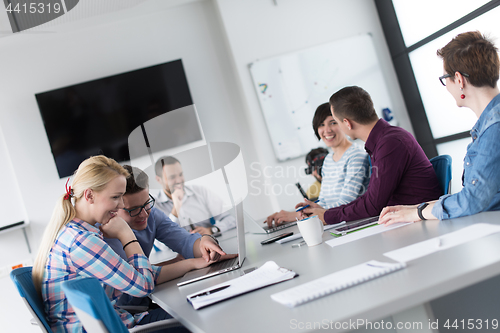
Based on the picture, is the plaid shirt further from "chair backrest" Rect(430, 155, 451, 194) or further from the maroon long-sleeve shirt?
"chair backrest" Rect(430, 155, 451, 194)

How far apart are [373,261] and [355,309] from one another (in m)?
0.26

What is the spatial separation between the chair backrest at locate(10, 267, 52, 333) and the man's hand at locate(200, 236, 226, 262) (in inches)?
23.6

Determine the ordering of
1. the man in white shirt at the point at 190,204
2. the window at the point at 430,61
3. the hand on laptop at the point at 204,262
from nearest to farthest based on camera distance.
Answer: the hand on laptop at the point at 204,262 < the man in white shirt at the point at 190,204 < the window at the point at 430,61

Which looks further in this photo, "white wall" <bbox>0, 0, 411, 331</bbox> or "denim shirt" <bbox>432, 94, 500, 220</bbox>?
"white wall" <bbox>0, 0, 411, 331</bbox>

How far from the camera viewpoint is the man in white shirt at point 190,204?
2.69 m

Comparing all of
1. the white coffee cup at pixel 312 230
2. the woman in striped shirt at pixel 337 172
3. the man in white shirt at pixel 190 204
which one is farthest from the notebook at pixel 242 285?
the man in white shirt at pixel 190 204

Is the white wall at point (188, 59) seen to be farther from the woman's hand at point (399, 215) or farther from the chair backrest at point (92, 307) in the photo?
the chair backrest at point (92, 307)

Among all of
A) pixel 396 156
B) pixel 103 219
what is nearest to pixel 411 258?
pixel 396 156

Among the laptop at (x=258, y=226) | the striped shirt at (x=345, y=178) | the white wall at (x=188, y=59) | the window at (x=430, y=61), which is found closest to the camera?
the laptop at (x=258, y=226)

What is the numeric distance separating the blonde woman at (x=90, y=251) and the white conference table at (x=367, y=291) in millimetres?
248

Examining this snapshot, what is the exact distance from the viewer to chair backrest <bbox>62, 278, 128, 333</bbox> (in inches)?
31.7

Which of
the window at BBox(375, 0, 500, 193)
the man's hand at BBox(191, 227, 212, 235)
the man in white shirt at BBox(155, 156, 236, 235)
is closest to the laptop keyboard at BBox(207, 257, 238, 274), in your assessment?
the man's hand at BBox(191, 227, 212, 235)

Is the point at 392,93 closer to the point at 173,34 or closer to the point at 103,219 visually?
the point at 173,34

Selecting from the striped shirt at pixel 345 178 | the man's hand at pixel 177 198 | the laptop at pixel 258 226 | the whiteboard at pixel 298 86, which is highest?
the whiteboard at pixel 298 86
